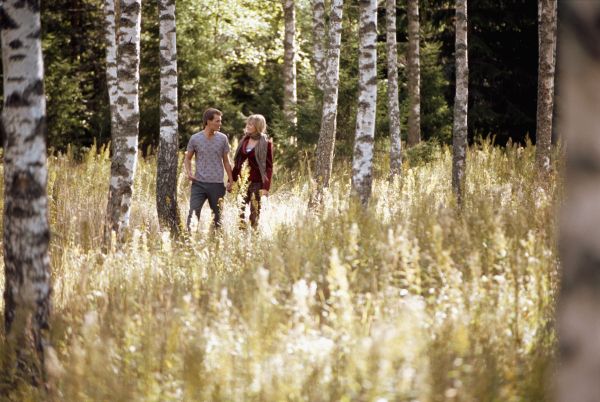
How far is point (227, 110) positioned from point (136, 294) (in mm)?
18414

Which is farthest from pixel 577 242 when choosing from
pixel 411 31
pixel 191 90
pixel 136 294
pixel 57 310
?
pixel 191 90

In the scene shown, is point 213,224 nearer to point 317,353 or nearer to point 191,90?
point 317,353

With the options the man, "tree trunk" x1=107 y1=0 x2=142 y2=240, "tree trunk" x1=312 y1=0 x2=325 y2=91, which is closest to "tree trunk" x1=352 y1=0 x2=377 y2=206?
the man

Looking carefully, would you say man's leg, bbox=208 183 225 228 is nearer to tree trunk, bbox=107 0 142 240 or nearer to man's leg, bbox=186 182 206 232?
man's leg, bbox=186 182 206 232

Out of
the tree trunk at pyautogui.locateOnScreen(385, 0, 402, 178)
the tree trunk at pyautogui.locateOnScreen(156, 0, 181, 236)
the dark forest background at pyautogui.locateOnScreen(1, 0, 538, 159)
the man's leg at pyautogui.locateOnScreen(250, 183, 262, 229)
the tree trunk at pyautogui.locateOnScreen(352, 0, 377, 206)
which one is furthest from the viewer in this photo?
the dark forest background at pyautogui.locateOnScreen(1, 0, 538, 159)

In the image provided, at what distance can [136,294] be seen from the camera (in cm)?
520

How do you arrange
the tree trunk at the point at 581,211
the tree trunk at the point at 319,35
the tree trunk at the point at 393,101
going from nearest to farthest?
the tree trunk at the point at 581,211
the tree trunk at the point at 393,101
the tree trunk at the point at 319,35

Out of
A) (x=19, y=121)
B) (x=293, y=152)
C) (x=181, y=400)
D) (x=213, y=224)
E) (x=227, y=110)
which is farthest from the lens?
(x=227, y=110)

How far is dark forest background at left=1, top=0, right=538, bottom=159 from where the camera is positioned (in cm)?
2070

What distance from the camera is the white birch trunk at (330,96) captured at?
1266 cm

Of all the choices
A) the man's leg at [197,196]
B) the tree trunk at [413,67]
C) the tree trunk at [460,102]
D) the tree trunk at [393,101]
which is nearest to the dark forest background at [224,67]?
the tree trunk at [413,67]

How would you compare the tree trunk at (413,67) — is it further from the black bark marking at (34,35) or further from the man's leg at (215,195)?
the black bark marking at (34,35)

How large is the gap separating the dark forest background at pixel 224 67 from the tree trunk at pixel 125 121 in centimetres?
927

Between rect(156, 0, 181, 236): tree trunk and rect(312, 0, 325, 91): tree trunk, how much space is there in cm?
698
